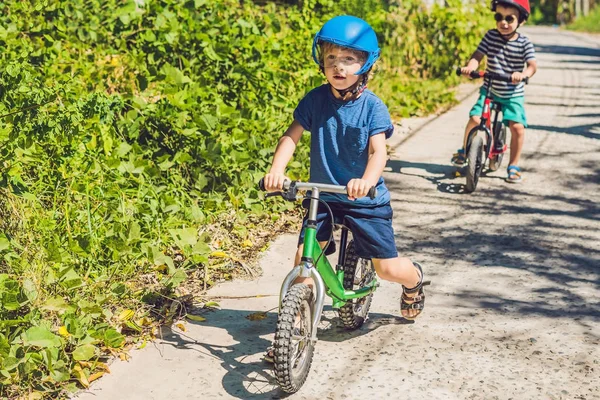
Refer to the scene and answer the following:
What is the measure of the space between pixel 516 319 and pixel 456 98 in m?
7.75

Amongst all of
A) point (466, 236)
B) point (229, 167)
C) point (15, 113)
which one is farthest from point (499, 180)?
→ point (15, 113)

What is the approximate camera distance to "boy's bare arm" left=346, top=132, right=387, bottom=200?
369 cm

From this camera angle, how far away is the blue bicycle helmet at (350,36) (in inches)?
155

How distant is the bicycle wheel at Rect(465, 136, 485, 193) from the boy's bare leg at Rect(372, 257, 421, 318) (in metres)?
2.91

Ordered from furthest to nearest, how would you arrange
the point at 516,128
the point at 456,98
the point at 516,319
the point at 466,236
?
the point at 456,98
the point at 516,128
the point at 466,236
the point at 516,319

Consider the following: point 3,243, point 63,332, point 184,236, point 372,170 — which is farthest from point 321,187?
point 184,236

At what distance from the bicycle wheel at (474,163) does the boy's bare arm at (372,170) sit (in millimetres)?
3308

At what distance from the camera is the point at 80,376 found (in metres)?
3.94

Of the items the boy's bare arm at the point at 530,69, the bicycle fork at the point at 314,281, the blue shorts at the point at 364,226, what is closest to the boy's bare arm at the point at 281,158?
the blue shorts at the point at 364,226

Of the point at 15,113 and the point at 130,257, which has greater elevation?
the point at 15,113

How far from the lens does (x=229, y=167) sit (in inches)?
252

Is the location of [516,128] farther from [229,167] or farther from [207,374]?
[207,374]

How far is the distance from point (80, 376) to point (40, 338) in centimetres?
26

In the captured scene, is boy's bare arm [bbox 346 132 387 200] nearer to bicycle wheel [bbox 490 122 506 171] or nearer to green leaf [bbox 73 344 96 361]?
green leaf [bbox 73 344 96 361]
